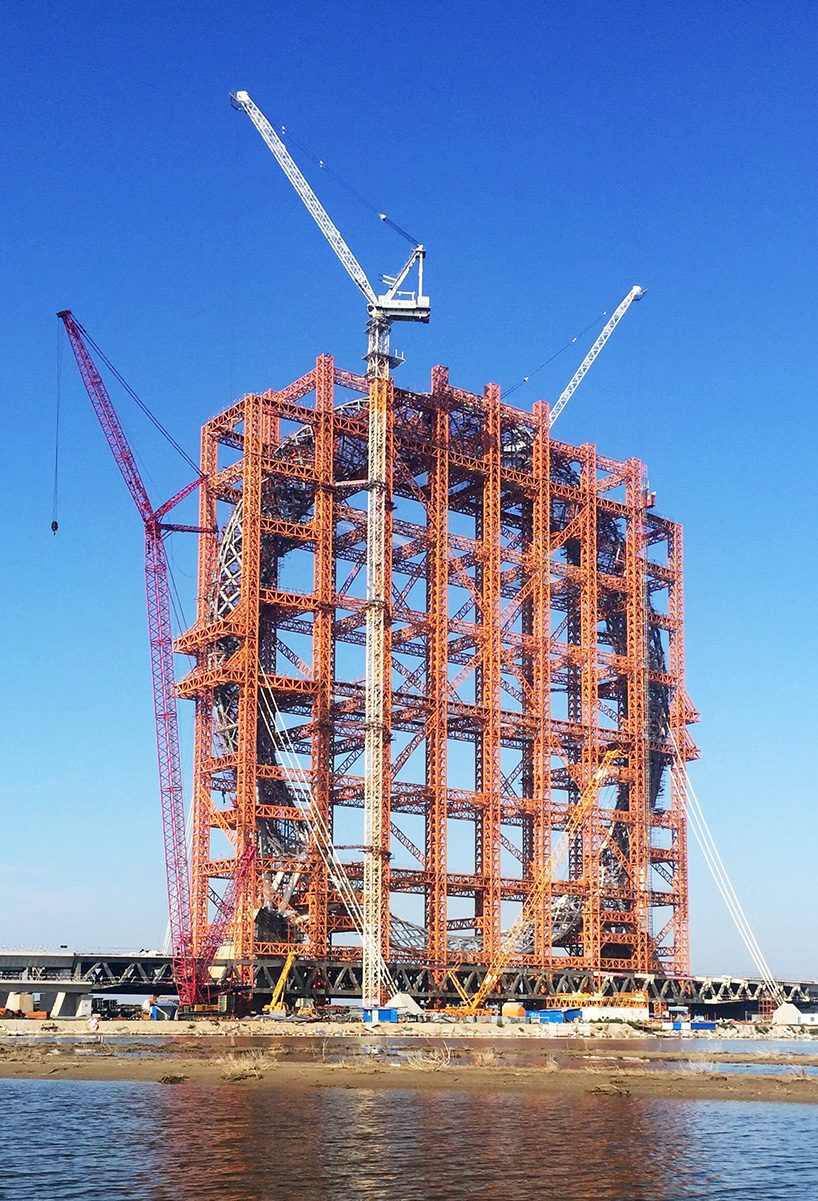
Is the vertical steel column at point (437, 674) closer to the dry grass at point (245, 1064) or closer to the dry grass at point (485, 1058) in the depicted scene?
the dry grass at point (485, 1058)

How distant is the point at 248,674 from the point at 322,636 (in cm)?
1085

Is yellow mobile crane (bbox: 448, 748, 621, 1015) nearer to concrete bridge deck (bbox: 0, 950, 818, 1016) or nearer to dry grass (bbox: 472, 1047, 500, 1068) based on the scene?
concrete bridge deck (bbox: 0, 950, 818, 1016)

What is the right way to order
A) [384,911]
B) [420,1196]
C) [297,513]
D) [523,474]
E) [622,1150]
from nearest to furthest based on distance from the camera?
[420,1196] → [622,1150] → [384,911] → [297,513] → [523,474]

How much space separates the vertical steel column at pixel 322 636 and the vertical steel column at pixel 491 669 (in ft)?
68.7

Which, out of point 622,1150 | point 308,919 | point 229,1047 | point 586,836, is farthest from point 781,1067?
point 586,836

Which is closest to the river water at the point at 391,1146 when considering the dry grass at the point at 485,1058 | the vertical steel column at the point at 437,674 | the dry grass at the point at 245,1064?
the dry grass at the point at 245,1064

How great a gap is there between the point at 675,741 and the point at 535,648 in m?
29.2

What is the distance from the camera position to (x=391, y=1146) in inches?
2168

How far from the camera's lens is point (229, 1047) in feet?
344

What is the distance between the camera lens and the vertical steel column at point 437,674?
16162cm

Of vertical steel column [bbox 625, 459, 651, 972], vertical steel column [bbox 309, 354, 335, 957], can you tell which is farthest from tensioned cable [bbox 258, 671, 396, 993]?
vertical steel column [bbox 625, 459, 651, 972]

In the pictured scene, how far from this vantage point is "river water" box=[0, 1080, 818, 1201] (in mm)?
46531

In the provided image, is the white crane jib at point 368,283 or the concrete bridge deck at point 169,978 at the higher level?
the white crane jib at point 368,283

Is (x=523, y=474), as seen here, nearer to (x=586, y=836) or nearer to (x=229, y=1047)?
(x=586, y=836)
